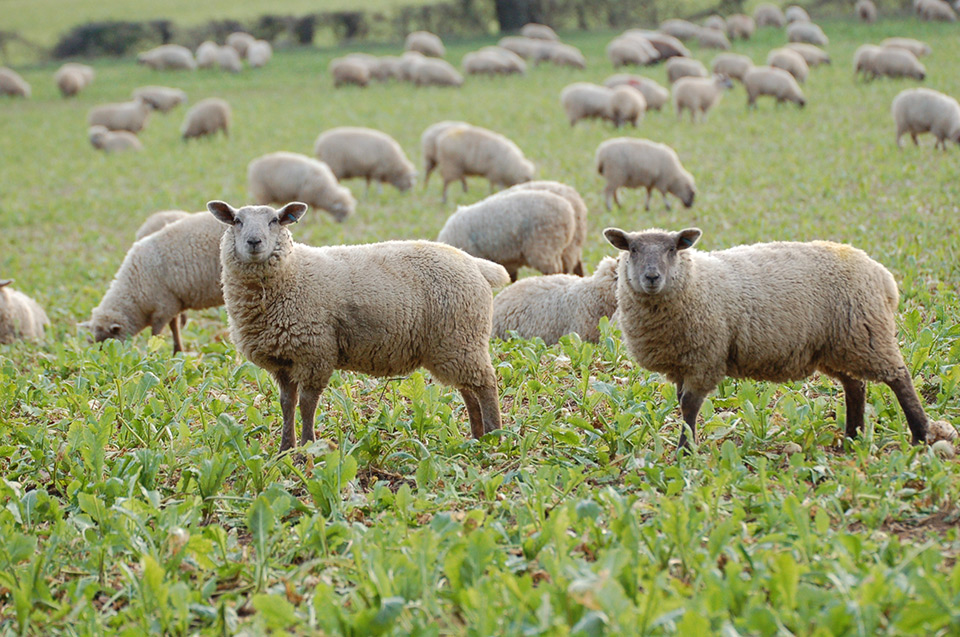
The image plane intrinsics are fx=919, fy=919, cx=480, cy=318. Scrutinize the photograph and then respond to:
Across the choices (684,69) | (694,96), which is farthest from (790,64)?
(694,96)

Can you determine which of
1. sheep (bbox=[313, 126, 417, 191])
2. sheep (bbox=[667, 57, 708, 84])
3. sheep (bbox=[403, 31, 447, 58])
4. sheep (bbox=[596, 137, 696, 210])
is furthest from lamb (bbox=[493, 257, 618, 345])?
sheep (bbox=[403, 31, 447, 58])

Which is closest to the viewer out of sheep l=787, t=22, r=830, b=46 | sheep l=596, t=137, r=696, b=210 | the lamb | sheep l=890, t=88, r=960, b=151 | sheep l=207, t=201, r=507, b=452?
sheep l=207, t=201, r=507, b=452

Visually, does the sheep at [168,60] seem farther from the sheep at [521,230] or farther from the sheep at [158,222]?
the sheep at [521,230]

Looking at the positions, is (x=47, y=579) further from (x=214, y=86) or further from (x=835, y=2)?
(x=835, y=2)

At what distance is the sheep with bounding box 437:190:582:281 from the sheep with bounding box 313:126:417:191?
6.27m

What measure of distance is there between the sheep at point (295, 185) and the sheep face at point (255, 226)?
336 inches

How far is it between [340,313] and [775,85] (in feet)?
55.8

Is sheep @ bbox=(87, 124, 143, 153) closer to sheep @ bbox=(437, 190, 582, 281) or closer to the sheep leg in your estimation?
sheep @ bbox=(437, 190, 582, 281)

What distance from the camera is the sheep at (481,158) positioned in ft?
43.7

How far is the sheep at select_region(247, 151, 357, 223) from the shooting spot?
1309 centimetres

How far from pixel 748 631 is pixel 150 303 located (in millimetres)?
6314

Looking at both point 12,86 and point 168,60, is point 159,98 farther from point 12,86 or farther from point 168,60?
point 168,60

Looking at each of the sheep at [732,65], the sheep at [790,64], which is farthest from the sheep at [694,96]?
the sheep at [732,65]

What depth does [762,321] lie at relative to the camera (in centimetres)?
441
